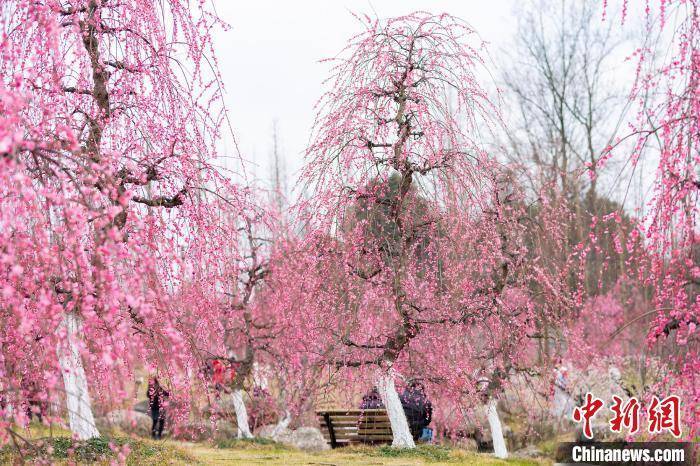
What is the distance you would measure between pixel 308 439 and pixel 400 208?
16.1 ft

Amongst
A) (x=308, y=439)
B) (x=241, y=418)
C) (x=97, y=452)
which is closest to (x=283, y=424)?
(x=308, y=439)

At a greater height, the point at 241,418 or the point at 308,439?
the point at 241,418

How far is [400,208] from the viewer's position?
7.21m

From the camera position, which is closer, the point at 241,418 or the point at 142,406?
the point at 241,418

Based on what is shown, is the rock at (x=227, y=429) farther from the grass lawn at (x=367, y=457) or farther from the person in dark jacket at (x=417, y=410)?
the person in dark jacket at (x=417, y=410)

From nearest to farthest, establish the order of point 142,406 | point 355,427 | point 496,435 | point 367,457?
1. point 367,457
2. point 496,435
3. point 355,427
4. point 142,406

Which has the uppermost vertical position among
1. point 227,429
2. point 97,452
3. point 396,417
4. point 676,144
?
point 676,144

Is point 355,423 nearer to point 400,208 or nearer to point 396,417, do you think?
point 396,417

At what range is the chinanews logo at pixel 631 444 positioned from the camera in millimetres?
5711

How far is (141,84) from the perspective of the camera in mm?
→ 5172

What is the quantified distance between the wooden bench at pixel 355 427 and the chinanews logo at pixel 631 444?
256cm

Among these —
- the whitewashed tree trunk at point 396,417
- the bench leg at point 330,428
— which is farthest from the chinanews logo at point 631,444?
the bench leg at point 330,428

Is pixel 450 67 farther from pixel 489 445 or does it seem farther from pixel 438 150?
pixel 489 445

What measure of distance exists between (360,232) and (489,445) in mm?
5823
